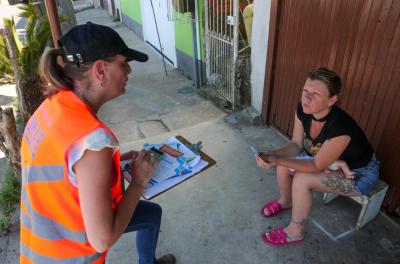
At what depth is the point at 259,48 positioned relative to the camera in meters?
4.09

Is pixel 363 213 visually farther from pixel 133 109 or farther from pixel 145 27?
pixel 145 27

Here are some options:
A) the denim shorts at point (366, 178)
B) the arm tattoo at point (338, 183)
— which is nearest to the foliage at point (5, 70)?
the arm tattoo at point (338, 183)

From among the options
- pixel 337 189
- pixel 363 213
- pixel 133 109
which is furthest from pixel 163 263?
pixel 133 109

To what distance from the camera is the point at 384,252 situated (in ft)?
7.88

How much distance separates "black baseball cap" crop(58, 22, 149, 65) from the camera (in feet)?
4.28

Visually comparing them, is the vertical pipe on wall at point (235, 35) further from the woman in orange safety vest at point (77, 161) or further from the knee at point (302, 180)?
the woman in orange safety vest at point (77, 161)

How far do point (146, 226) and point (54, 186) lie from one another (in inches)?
30.0

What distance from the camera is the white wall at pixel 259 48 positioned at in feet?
12.6

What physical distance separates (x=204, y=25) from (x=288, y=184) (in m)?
3.70

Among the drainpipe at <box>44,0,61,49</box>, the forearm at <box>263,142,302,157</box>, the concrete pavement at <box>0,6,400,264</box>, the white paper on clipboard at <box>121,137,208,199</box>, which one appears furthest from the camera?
the drainpipe at <box>44,0,61,49</box>

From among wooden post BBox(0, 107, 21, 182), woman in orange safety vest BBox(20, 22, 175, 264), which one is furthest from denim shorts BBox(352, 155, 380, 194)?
wooden post BBox(0, 107, 21, 182)

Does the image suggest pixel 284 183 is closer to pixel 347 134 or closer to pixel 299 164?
pixel 299 164

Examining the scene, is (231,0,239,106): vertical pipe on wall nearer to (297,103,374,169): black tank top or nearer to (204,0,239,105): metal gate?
(204,0,239,105): metal gate

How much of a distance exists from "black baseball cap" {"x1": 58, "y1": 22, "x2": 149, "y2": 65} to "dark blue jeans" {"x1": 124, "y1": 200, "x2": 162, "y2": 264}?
97 centimetres
